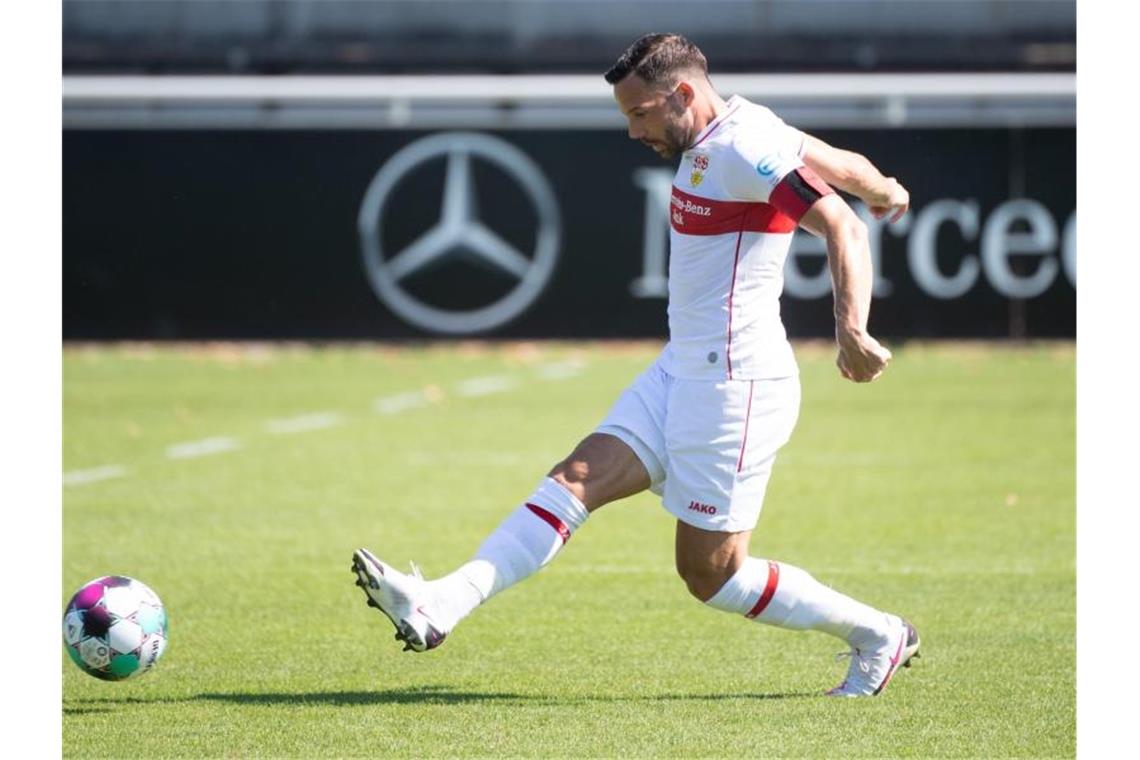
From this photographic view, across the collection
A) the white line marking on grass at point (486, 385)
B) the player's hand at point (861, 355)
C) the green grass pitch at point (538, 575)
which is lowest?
the white line marking on grass at point (486, 385)

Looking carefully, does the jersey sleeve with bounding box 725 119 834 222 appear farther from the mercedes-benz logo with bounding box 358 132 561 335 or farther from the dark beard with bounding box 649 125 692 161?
the mercedes-benz logo with bounding box 358 132 561 335

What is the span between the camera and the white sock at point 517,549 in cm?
599

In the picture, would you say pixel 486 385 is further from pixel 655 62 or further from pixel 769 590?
pixel 655 62

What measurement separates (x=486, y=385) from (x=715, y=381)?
12127mm

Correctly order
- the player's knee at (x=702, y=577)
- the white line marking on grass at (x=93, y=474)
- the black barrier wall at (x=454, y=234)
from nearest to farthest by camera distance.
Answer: the player's knee at (x=702, y=577)
the white line marking on grass at (x=93, y=474)
the black barrier wall at (x=454, y=234)

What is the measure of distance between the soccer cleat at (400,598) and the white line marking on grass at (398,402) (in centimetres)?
1019

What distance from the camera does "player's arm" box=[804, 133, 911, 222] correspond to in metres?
6.25

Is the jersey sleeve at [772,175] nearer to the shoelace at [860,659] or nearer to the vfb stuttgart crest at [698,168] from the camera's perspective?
the vfb stuttgart crest at [698,168]

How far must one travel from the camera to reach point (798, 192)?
597 centimetres

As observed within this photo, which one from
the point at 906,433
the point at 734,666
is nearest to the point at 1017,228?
the point at 906,433

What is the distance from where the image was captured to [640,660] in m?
7.15

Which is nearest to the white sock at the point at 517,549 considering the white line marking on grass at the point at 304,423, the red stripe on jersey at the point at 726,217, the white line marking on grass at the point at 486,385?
the red stripe on jersey at the point at 726,217

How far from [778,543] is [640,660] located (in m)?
2.89

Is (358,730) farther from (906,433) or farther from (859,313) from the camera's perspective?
(906,433)
